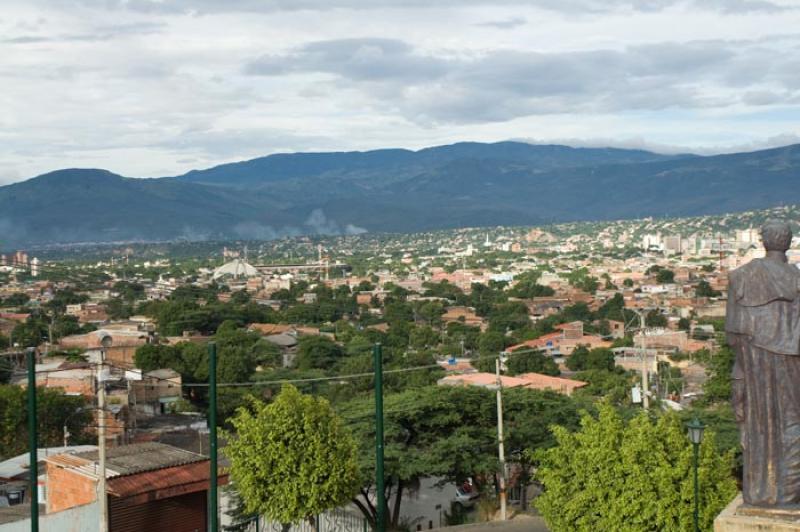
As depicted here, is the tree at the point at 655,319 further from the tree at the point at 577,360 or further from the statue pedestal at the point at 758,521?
the statue pedestal at the point at 758,521

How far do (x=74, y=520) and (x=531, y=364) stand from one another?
28798 mm

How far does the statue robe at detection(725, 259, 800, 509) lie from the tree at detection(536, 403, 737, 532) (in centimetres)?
319

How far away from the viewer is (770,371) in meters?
7.04

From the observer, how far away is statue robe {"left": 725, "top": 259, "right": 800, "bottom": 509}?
6.95m

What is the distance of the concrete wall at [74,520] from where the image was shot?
1255cm

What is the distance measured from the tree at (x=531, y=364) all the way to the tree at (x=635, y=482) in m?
28.2

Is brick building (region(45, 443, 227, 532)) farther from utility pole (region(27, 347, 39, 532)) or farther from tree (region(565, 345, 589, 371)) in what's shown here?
tree (region(565, 345, 589, 371))

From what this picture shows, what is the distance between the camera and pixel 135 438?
24.4 m

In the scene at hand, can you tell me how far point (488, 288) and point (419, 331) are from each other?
34.0 m

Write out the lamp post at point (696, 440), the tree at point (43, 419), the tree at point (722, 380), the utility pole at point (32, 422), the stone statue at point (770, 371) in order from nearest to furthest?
the stone statue at point (770, 371) → the lamp post at point (696, 440) → the utility pole at point (32, 422) → the tree at point (722, 380) → the tree at point (43, 419)

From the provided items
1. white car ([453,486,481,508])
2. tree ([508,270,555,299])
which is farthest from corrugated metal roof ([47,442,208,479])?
tree ([508,270,555,299])

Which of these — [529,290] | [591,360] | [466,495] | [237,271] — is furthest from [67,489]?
[237,271]

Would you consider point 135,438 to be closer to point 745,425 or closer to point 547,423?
point 547,423

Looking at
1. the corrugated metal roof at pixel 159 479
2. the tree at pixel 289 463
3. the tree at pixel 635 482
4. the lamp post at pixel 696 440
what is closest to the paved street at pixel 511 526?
the tree at pixel 289 463
